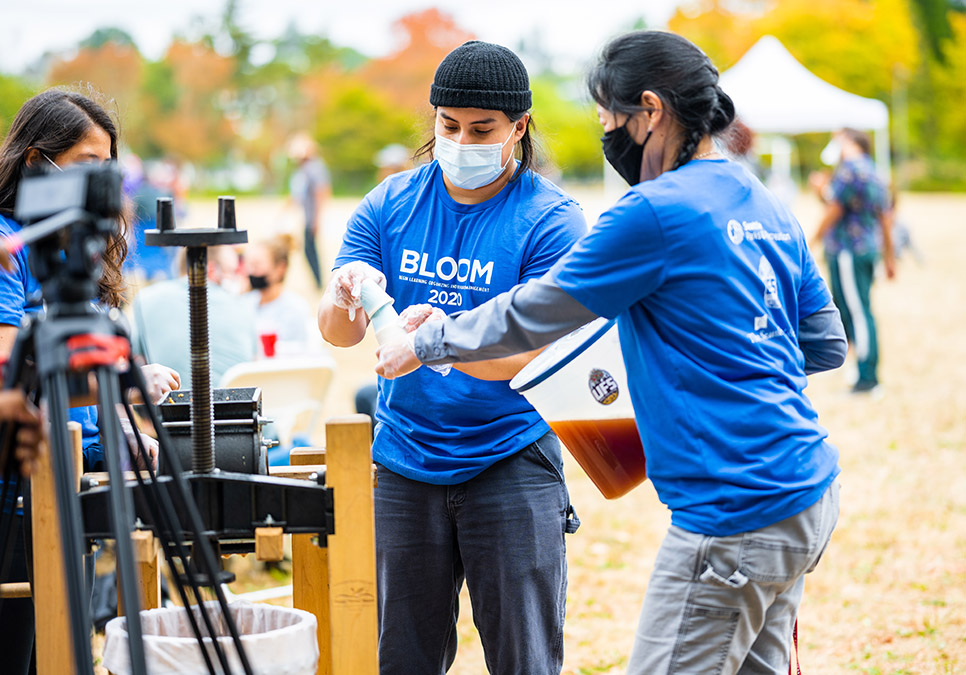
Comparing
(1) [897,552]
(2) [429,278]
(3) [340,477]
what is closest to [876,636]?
(1) [897,552]

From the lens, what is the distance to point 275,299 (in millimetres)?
5621

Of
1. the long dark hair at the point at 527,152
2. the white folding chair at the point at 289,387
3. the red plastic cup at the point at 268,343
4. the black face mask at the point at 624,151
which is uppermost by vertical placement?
the long dark hair at the point at 527,152

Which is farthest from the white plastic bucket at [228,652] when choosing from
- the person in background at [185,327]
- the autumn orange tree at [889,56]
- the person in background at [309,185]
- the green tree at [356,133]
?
the green tree at [356,133]

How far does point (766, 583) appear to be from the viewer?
180 cm

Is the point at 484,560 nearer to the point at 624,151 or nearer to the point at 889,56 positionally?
the point at 624,151

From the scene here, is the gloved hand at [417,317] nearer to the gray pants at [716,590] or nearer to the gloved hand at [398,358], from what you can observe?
the gloved hand at [398,358]

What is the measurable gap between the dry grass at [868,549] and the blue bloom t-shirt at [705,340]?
6.67 ft

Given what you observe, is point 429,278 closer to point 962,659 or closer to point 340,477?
point 340,477

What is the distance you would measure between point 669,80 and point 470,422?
36.6 inches

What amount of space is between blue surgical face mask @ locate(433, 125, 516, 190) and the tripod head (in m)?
1.04

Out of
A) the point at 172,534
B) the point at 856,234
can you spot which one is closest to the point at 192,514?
the point at 172,534

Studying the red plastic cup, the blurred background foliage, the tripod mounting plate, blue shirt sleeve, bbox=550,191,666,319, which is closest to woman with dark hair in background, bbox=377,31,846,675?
blue shirt sleeve, bbox=550,191,666,319

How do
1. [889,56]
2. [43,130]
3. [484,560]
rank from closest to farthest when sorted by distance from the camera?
[43,130]
[484,560]
[889,56]

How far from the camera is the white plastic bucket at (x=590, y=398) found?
6.88 ft
